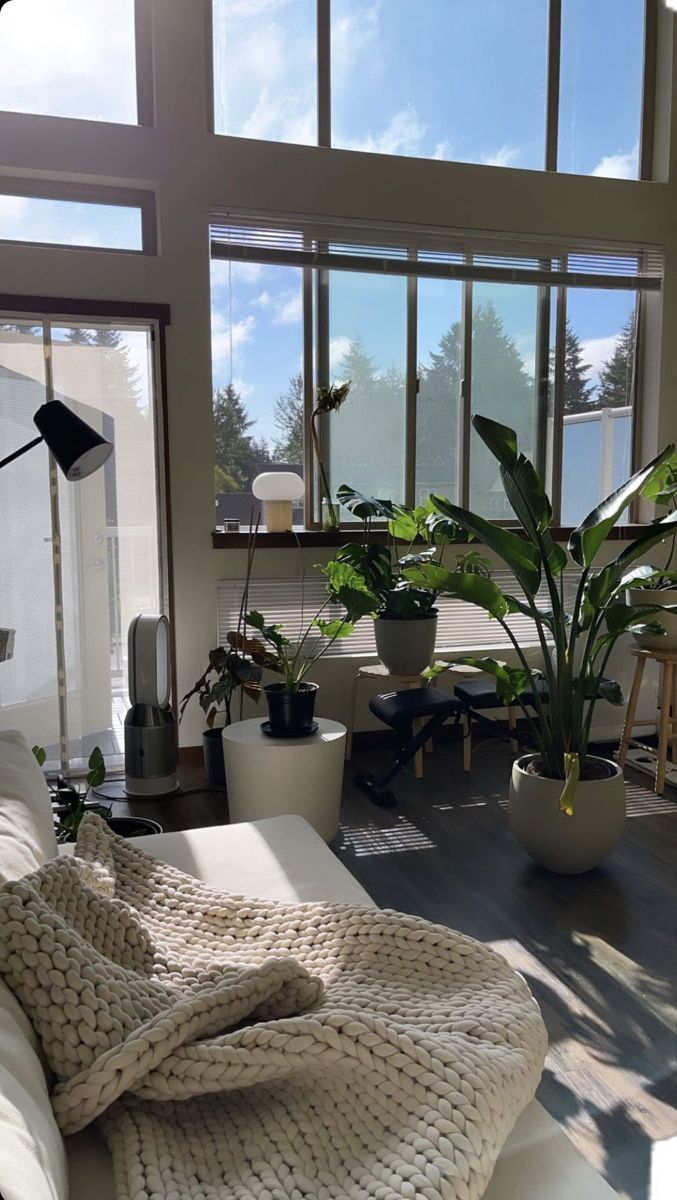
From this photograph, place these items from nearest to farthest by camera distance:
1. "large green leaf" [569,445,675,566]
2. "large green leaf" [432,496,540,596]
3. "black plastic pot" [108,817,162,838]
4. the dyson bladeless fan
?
"black plastic pot" [108,817,162,838]
"large green leaf" [569,445,675,566]
"large green leaf" [432,496,540,596]
the dyson bladeless fan

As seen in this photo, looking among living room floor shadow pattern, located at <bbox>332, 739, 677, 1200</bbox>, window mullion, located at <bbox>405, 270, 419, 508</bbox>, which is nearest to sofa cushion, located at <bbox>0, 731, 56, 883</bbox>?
living room floor shadow pattern, located at <bbox>332, 739, 677, 1200</bbox>

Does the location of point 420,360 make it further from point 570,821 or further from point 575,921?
point 575,921

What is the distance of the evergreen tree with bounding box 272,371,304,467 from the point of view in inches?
187

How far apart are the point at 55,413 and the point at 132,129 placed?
248 centimetres

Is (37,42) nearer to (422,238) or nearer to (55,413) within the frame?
(422,238)

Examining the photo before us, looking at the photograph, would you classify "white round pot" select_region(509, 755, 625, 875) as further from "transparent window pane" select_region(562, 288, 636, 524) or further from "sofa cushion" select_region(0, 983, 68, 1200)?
"transparent window pane" select_region(562, 288, 636, 524)

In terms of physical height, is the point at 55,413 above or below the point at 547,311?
below

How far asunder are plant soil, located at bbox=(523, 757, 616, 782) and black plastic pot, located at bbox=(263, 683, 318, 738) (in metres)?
0.82

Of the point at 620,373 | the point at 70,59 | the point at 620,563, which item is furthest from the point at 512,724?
the point at 70,59

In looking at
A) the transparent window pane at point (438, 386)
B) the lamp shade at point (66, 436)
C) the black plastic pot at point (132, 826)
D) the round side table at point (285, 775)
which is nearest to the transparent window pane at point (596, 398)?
the transparent window pane at point (438, 386)

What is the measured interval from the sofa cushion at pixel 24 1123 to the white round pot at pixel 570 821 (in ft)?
7.56

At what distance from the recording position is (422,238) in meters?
4.79

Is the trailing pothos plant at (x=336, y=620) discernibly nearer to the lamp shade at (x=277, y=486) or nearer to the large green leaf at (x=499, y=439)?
the lamp shade at (x=277, y=486)

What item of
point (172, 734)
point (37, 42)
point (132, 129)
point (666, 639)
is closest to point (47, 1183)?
point (172, 734)
